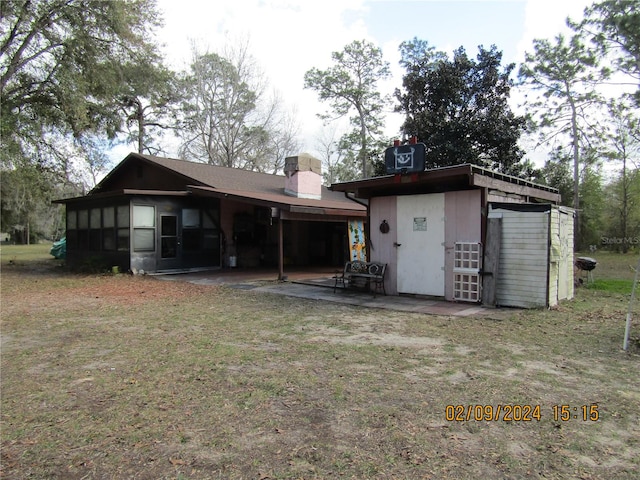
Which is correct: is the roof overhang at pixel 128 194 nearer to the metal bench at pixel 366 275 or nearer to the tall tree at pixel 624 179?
the metal bench at pixel 366 275

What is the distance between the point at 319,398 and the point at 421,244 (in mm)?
5575

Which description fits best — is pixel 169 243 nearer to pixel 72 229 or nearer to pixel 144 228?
pixel 144 228

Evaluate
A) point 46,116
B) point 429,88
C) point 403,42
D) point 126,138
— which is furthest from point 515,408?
Result: point 126,138

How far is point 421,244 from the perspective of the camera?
27.9 feet

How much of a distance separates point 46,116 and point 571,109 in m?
27.8

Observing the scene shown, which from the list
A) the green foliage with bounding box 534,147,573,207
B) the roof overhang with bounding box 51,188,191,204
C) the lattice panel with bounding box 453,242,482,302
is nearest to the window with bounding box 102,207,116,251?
the roof overhang with bounding box 51,188,191,204

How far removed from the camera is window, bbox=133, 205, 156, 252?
1277cm

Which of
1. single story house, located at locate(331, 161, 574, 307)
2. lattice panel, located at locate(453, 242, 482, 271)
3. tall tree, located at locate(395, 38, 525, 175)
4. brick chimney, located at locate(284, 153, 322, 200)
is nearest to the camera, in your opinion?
single story house, located at locate(331, 161, 574, 307)

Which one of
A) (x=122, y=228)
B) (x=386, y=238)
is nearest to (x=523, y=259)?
(x=386, y=238)

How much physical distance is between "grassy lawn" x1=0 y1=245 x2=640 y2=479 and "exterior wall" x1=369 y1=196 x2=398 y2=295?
2.50 m

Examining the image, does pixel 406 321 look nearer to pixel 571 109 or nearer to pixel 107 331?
pixel 107 331

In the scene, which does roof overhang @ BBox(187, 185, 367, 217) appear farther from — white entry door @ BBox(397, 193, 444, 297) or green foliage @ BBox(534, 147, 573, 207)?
green foliage @ BBox(534, 147, 573, 207)

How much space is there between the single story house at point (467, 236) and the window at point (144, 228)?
696 centimetres

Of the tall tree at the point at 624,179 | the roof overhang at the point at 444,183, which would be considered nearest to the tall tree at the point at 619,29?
the tall tree at the point at 624,179
